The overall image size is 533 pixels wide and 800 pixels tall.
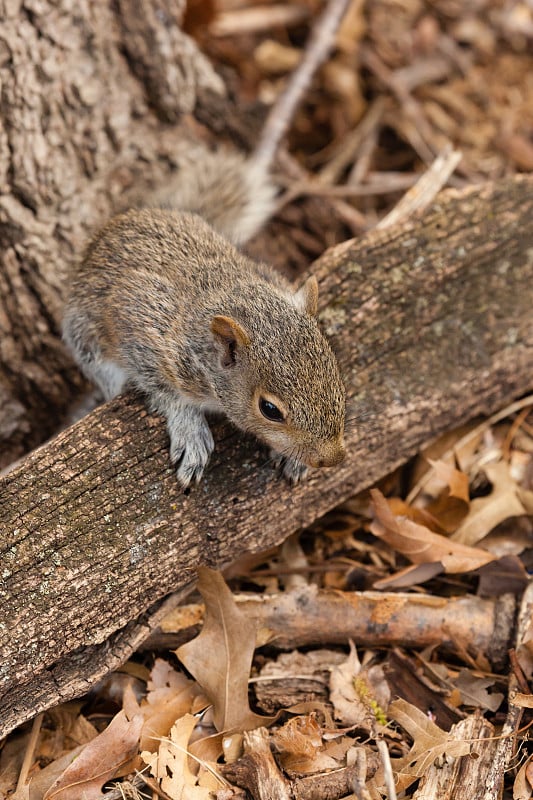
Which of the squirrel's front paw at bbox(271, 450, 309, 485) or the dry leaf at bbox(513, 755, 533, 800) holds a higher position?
the squirrel's front paw at bbox(271, 450, 309, 485)

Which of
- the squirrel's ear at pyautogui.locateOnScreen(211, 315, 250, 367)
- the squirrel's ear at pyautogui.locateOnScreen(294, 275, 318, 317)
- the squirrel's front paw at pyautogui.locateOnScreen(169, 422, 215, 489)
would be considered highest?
the squirrel's ear at pyautogui.locateOnScreen(211, 315, 250, 367)

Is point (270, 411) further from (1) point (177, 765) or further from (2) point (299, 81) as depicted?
(2) point (299, 81)

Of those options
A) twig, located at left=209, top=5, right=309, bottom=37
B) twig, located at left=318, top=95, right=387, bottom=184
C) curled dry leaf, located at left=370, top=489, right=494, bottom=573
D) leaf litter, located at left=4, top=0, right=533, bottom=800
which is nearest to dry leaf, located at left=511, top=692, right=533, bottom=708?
leaf litter, located at left=4, top=0, right=533, bottom=800

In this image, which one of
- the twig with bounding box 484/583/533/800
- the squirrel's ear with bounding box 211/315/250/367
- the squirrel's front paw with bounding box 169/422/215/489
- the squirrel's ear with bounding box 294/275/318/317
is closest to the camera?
the twig with bounding box 484/583/533/800

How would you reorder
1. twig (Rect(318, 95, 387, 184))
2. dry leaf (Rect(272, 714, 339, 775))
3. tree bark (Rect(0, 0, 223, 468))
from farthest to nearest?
twig (Rect(318, 95, 387, 184)) < tree bark (Rect(0, 0, 223, 468)) < dry leaf (Rect(272, 714, 339, 775))

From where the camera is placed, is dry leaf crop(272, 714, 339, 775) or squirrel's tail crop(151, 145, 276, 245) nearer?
dry leaf crop(272, 714, 339, 775)

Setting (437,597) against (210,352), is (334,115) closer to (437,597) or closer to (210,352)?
(210,352)

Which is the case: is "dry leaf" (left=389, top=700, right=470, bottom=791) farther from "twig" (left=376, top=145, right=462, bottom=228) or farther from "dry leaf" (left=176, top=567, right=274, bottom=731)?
"twig" (left=376, top=145, right=462, bottom=228)

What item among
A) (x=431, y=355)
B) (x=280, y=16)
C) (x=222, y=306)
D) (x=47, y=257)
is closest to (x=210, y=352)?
(x=222, y=306)

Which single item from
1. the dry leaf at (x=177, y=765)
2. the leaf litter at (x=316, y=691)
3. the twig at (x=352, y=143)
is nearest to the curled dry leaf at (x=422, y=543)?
the leaf litter at (x=316, y=691)
